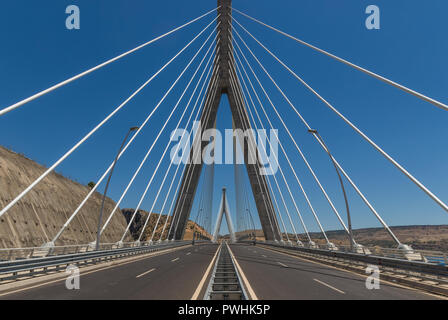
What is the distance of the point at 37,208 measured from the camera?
2748 cm

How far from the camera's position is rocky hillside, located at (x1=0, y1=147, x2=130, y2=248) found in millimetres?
22406

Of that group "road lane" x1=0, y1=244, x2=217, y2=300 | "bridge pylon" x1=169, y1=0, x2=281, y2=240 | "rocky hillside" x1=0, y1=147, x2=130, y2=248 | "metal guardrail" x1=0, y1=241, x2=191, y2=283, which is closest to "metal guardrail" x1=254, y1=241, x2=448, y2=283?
"road lane" x1=0, y1=244, x2=217, y2=300

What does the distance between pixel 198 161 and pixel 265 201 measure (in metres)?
13.4

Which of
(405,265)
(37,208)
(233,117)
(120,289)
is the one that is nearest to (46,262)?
(120,289)

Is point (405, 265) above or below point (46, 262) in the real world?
below

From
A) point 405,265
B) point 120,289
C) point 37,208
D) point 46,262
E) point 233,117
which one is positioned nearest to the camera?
point 120,289

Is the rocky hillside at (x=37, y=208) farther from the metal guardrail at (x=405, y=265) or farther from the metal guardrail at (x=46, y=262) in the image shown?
the metal guardrail at (x=405, y=265)

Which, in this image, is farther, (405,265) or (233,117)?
(233,117)

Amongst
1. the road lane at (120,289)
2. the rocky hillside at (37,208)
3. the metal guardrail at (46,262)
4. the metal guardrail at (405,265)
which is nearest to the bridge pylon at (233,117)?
the rocky hillside at (37,208)

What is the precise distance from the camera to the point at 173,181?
31.1 metres

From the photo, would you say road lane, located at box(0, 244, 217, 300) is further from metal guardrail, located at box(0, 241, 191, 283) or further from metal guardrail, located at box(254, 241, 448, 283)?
metal guardrail, located at box(254, 241, 448, 283)

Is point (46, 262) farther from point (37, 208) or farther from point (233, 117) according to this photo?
point (233, 117)

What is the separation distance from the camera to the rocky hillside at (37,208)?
73.5 feet
